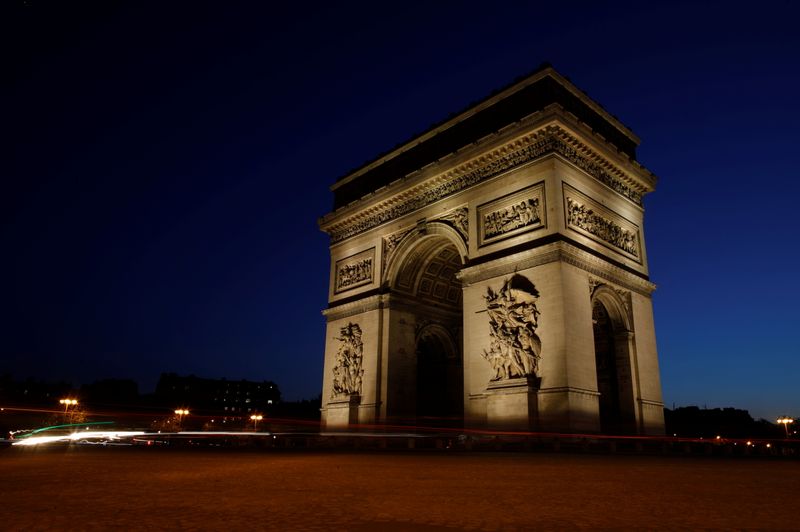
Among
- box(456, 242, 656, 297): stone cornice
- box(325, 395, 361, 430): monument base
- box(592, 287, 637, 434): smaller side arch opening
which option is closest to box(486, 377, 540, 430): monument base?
box(456, 242, 656, 297): stone cornice

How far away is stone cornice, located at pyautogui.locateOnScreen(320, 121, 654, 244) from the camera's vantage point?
19.5 m

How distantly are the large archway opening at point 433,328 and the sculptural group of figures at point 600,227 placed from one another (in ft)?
18.2

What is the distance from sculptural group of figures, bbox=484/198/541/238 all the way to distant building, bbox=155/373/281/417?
6800cm

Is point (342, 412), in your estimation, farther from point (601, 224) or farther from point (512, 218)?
point (601, 224)

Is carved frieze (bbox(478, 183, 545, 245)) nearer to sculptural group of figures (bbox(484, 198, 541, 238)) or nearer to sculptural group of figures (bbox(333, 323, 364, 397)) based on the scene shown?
sculptural group of figures (bbox(484, 198, 541, 238))

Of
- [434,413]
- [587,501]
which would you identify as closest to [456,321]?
[434,413]

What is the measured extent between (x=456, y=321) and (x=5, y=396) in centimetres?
4466

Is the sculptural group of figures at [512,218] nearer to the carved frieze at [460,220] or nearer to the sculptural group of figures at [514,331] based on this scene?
the carved frieze at [460,220]

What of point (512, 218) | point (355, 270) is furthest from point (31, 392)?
point (512, 218)

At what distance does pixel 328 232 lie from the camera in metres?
28.3

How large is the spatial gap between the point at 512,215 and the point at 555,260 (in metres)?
2.74

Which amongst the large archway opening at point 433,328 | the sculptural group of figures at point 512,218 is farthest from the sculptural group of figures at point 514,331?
the large archway opening at point 433,328

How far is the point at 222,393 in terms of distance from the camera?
98125mm

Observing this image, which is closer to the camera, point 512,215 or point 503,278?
point 503,278
